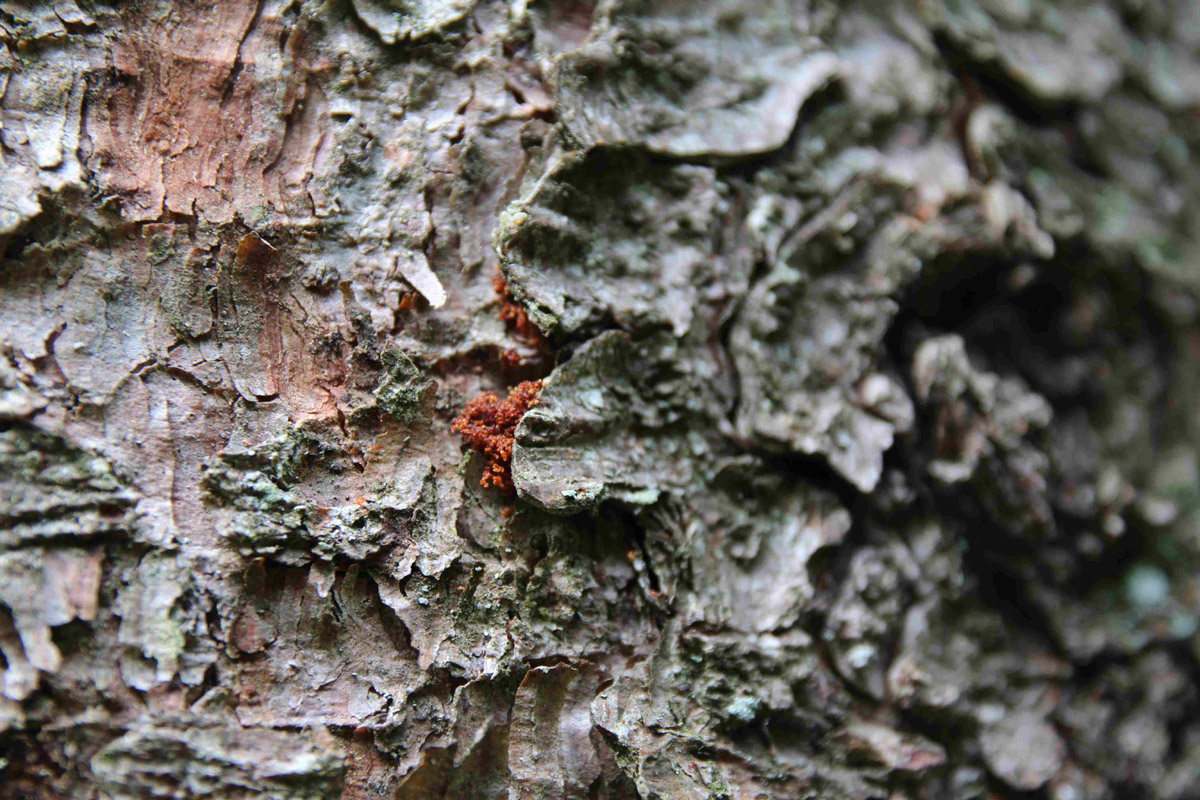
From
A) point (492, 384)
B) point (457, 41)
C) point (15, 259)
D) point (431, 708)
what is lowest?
point (431, 708)

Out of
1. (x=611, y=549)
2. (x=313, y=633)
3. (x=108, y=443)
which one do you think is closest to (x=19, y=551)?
(x=108, y=443)

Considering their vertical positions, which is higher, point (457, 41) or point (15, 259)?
point (457, 41)

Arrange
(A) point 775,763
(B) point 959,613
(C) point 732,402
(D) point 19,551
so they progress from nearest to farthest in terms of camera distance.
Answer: (D) point 19,551
(A) point 775,763
(C) point 732,402
(B) point 959,613

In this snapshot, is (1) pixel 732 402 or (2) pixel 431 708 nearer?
(2) pixel 431 708

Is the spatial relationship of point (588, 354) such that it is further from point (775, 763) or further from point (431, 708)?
point (775, 763)
